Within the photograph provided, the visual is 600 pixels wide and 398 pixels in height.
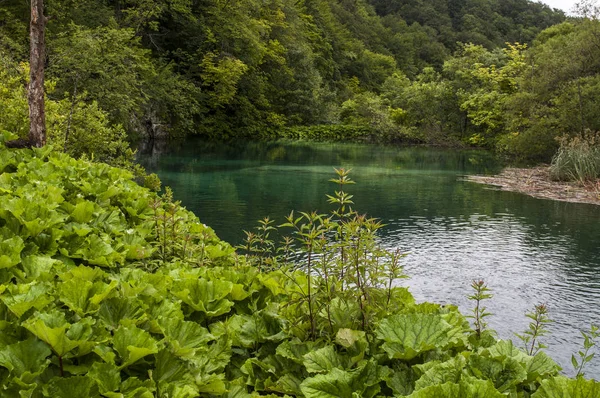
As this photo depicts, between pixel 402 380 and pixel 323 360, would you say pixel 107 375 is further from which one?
pixel 402 380

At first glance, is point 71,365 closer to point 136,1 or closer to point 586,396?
point 586,396

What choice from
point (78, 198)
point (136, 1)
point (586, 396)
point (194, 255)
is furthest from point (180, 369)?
point (136, 1)

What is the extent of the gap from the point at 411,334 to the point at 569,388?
2.04ft

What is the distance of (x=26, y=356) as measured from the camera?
1797 mm

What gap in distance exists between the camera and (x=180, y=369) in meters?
2.00

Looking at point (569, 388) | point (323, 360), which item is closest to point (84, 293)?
point (323, 360)

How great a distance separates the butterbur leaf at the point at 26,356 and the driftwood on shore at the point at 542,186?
17.1m

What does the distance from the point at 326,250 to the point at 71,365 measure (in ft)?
4.04

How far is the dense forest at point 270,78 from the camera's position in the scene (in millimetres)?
18406

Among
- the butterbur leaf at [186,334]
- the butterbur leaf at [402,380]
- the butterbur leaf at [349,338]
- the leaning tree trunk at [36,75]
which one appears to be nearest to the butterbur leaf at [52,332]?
the butterbur leaf at [186,334]

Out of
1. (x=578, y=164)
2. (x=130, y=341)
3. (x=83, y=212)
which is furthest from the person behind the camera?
(x=578, y=164)

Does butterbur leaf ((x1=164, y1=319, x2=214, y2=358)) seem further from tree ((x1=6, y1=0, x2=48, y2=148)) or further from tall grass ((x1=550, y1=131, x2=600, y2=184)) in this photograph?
tall grass ((x1=550, y1=131, x2=600, y2=184))

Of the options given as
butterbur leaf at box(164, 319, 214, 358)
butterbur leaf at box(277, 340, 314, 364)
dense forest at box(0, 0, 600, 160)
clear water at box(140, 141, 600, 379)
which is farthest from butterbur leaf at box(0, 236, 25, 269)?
dense forest at box(0, 0, 600, 160)

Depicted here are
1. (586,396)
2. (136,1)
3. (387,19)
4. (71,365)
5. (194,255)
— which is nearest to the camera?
(586,396)
